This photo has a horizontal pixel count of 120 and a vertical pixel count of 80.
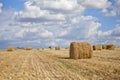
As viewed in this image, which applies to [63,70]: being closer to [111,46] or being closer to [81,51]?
[81,51]

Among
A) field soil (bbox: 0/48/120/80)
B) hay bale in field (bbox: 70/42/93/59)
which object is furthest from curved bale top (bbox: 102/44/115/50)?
field soil (bbox: 0/48/120/80)

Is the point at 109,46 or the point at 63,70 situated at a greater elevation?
the point at 109,46

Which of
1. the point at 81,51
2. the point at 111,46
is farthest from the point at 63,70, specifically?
the point at 111,46

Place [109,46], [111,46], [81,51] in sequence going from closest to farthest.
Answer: [81,51] < [111,46] < [109,46]

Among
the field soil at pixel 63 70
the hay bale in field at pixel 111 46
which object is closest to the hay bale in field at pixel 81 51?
the field soil at pixel 63 70

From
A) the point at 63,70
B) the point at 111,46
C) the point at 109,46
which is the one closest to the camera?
the point at 63,70

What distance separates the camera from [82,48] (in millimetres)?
27688

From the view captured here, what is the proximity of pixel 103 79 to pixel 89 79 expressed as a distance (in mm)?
652

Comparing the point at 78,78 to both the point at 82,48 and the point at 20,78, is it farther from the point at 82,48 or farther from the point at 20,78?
the point at 82,48

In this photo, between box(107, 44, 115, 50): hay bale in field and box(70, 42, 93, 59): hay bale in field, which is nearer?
box(70, 42, 93, 59): hay bale in field

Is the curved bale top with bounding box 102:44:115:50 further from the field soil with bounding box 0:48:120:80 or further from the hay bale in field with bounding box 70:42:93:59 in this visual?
the field soil with bounding box 0:48:120:80

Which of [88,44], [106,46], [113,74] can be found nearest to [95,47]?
[106,46]

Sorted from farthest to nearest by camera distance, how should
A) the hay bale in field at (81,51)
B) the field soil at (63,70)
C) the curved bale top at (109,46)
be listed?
1. the curved bale top at (109,46)
2. the hay bale in field at (81,51)
3. the field soil at (63,70)

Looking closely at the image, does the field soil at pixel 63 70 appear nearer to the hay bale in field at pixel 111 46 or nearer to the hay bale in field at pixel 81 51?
the hay bale in field at pixel 81 51
